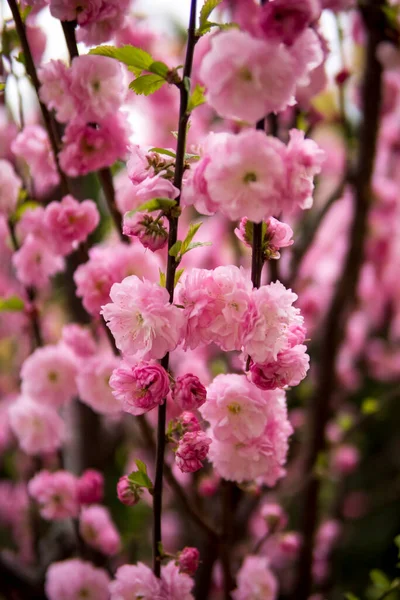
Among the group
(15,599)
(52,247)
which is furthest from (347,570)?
(52,247)

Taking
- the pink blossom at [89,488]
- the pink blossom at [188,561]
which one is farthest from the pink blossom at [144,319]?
the pink blossom at [89,488]

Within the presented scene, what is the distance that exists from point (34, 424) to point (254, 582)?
1.61 ft

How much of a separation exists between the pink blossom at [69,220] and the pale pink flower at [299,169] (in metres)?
0.36

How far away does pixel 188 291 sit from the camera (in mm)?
502

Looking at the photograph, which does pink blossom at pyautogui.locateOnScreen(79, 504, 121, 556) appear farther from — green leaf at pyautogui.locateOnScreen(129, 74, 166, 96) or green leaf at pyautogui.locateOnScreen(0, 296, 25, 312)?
green leaf at pyautogui.locateOnScreen(129, 74, 166, 96)

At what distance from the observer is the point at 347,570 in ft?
5.02

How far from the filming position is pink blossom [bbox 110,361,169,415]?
0.49 meters

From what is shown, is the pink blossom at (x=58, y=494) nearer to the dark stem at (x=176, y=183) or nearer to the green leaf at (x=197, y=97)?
the dark stem at (x=176, y=183)

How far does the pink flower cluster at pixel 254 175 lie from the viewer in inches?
17.0

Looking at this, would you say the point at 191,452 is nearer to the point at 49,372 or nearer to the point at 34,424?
the point at 49,372

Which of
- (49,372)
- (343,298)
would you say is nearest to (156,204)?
(49,372)

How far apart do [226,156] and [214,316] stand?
0.15 meters

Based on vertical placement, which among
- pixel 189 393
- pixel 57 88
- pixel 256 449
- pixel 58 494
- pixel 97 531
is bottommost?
pixel 97 531

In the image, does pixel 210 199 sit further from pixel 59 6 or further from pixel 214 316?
pixel 59 6
